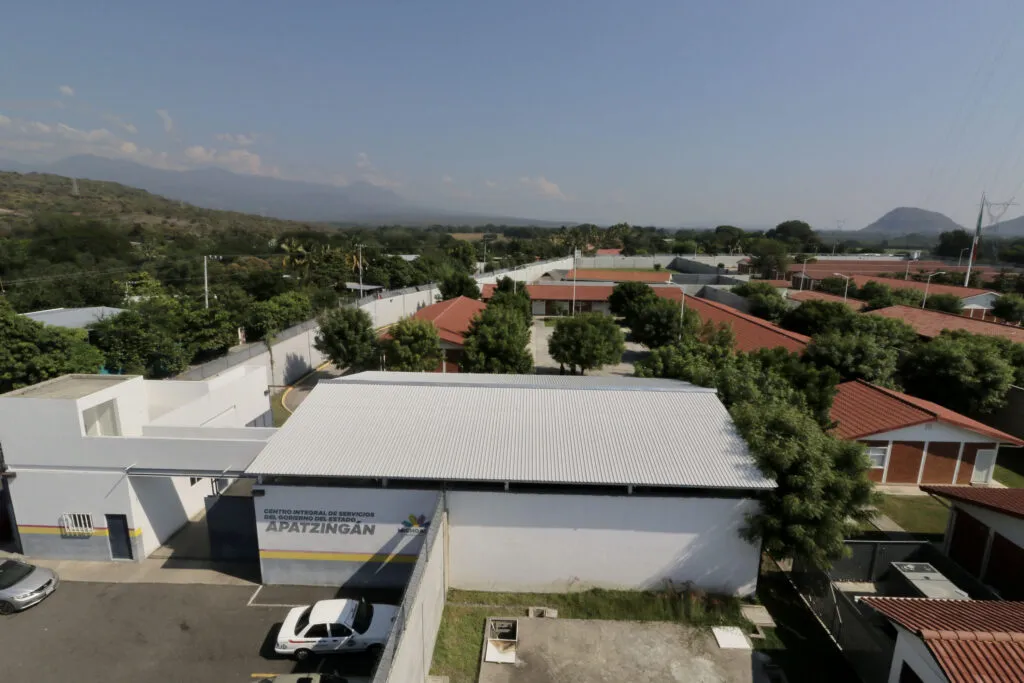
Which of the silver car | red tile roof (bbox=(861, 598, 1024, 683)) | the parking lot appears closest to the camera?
red tile roof (bbox=(861, 598, 1024, 683))

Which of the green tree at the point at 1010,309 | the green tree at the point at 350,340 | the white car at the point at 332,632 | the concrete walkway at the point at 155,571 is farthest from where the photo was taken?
the green tree at the point at 1010,309

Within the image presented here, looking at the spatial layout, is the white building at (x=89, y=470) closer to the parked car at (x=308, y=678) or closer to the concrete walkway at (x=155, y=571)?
the concrete walkway at (x=155, y=571)

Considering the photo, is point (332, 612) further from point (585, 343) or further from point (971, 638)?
point (585, 343)

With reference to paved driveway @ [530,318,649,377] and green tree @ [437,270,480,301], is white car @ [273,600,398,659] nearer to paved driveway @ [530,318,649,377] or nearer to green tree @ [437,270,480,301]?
paved driveway @ [530,318,649,377]

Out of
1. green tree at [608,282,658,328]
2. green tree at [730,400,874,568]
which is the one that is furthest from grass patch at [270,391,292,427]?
green tree at [608,282,658,328]

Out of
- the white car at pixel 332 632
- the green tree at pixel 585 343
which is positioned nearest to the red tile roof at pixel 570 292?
the green tree at pixel 585 343

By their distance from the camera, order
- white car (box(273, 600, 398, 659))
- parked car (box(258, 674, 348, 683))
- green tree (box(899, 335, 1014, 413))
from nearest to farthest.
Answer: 1. parked car (box(258, 674, 348, 683))
2. white car (box(273, 600, 398, 659))
3. green tree (box(899, 335, 1014, 413))

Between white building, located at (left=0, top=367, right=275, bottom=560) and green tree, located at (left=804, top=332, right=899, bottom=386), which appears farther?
green tree, located at (left=804, top=332, right=899, bottom=386)
